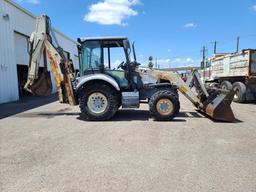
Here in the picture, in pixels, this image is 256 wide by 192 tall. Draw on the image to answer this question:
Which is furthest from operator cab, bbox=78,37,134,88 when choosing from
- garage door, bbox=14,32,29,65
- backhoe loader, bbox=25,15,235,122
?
garage door, bbox=14,32,29,65

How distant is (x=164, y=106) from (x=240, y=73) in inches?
264

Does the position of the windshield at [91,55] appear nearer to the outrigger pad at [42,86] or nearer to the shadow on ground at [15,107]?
the outrigger pad at [42,86]

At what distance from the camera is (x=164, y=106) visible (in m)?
8.25

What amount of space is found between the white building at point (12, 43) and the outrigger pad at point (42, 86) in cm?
619

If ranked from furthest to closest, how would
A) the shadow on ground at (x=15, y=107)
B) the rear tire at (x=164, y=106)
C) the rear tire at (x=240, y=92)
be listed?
the rear tire at (x=240, y=92), the shadow on ground at (x=15, y=107), the rear tire at (x=164, y=106)

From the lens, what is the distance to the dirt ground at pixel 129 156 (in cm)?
374

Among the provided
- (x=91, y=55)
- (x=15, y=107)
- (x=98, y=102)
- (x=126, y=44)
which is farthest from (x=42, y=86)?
(x=15, y=107)

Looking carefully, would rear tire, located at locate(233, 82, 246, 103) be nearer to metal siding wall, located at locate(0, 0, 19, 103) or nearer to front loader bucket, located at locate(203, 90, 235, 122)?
front loader bucket, located at locate(203, 90, 235, 122)

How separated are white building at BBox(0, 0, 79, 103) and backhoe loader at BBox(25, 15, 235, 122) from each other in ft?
21.8

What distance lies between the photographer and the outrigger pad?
30.7 feet

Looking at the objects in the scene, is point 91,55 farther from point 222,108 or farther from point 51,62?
point 222,108

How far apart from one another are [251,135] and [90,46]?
5.46 meters

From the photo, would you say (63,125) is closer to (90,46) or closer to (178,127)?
(90,46)

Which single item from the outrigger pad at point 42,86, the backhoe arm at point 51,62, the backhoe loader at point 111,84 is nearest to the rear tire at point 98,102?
the backhoe loader at point 111,84
